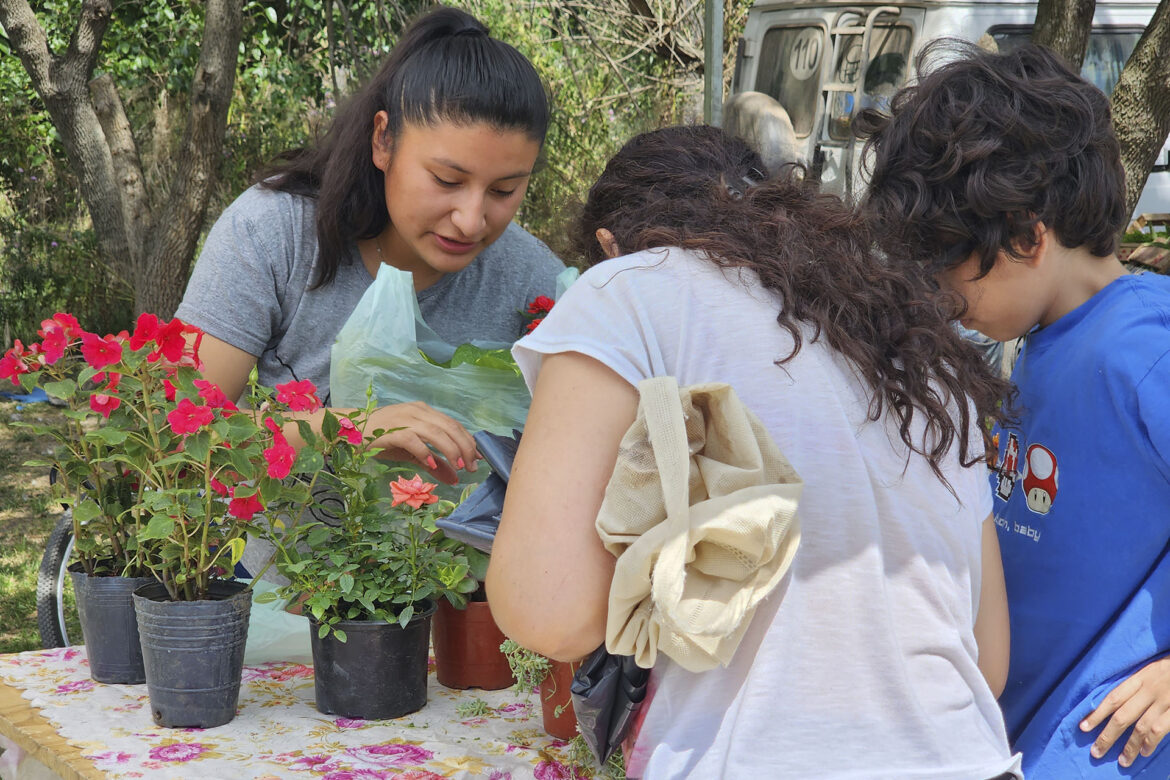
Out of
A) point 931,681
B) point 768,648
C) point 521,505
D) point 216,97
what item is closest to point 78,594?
point 521,505

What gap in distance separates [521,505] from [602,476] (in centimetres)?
8

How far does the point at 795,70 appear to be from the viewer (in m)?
7.02

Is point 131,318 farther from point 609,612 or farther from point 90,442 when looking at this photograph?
point 609,612

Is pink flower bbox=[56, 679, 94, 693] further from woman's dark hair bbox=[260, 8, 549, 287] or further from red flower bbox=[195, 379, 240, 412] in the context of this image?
woman's dark hair bbox=[260, 8, 549, 287]

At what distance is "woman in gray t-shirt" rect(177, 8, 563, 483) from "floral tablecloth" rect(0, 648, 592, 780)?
484 mm

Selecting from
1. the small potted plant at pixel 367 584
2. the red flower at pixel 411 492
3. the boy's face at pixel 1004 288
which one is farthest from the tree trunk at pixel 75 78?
the boy's face at pixel 1004 288

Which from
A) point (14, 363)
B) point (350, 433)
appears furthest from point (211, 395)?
point (14, 363)

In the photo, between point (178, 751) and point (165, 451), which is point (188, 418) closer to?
point (165, 451)

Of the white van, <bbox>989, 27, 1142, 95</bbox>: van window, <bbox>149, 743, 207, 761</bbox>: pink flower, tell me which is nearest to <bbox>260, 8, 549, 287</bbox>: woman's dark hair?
<bbox>149, 743, 207, 761</bbox>: pink flower

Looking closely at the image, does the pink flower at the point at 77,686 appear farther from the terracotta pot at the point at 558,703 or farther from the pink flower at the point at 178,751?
the terracotta pot at the point at 558,703

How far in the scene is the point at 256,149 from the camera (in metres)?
8.63

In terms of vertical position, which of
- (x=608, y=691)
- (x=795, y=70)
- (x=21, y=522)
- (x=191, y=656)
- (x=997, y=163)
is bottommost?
(x=21, y=522)

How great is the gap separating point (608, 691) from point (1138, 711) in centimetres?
65

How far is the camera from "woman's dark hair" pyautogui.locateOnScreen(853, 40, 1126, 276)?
4.37 feet
